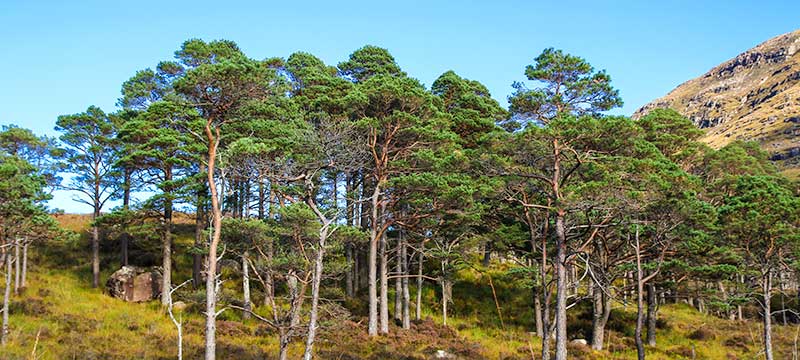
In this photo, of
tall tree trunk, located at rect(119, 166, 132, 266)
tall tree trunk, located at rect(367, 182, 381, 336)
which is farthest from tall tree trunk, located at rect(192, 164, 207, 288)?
tall tree trunk, located at rect(367, 182, 381, 336)

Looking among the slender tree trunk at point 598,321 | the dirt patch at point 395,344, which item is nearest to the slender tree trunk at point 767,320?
the slender tree trunk at point 598,321

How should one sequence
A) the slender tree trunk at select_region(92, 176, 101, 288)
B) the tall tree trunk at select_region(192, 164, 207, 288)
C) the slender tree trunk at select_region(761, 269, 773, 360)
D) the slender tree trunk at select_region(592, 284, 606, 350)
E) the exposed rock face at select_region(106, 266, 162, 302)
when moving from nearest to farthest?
the slender tree trunk at select_region(761, 269, 773, 360) → the tall tree trunk at select_region(192, 164, 207, 288) → the slender tree trunk at select_region(592, 284, 606, 350) → the exposed rock face at select_region(106, 266, 162, 302) → the slender tree trunk at select_region(92, 176, 101, 288)

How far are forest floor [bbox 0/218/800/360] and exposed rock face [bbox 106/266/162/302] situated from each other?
2.80 ft

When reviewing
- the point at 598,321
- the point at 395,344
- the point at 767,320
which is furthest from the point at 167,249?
the point at 767,320

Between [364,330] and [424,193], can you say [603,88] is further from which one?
[364,330]

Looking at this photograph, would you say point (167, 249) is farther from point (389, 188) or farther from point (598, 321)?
point (598, 321)

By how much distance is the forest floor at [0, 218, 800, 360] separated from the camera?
60.5 ft

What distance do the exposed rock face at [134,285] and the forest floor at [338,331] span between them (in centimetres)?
85

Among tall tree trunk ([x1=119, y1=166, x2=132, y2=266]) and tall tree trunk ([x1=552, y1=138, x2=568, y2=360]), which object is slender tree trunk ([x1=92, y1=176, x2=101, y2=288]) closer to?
tall tree trunk ([x1=119, y1=166, x2=132, y2=266])

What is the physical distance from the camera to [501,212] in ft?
83.1

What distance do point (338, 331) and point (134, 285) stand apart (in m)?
12.9

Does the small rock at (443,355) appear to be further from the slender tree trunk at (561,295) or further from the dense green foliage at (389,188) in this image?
the slender tree trunk at (561,295)

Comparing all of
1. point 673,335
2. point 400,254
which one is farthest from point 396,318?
point 673,335

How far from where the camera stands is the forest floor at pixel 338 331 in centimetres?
1845
